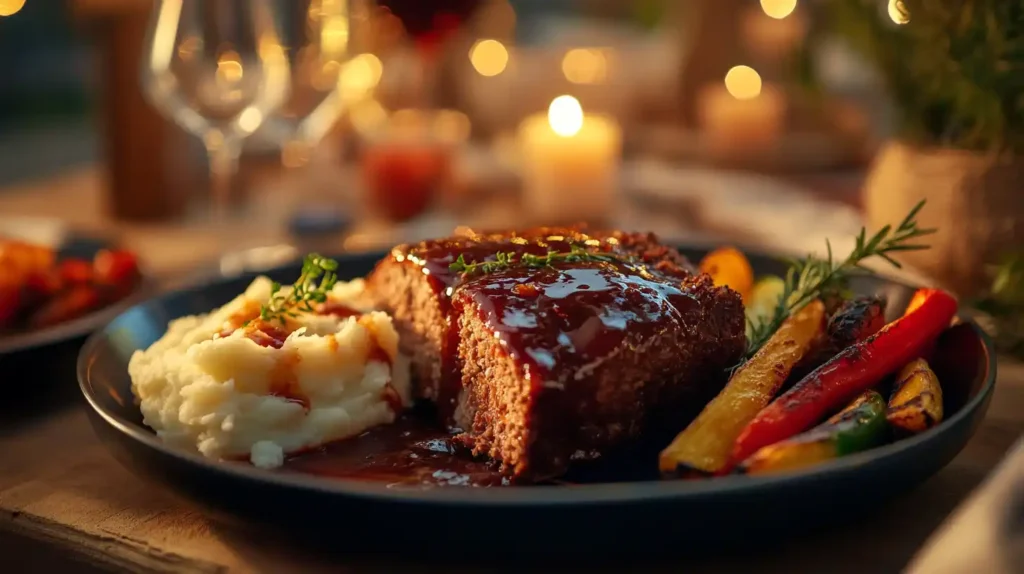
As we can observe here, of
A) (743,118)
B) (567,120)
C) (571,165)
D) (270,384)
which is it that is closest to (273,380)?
A: (270,384)

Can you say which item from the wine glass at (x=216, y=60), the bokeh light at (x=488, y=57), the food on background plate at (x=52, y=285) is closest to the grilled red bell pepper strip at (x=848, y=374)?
the food on background plate at (x=52, y=285)

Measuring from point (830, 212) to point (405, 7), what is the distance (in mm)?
2082

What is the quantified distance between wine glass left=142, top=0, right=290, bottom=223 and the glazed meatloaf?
1.78 metres

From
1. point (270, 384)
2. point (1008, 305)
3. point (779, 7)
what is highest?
point (779, 7)

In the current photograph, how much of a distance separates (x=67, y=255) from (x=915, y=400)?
3104 mm

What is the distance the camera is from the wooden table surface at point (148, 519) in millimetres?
1854

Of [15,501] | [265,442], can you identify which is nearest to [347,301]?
[265,442]

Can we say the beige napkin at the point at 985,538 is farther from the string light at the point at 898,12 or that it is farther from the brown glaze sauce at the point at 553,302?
the string light at the point at 898,12

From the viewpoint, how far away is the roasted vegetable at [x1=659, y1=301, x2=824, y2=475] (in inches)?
76.5

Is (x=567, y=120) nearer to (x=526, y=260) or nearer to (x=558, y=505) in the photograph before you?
(x=526, y=260)

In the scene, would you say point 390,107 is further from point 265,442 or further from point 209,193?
point 265,442

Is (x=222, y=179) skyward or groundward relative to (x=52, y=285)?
skyward

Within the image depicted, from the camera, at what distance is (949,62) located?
2.96 metres

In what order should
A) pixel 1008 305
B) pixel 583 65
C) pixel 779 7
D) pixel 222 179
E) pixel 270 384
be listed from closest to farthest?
pixel 270 384 < pixel 1008 305 < pixel 222 179 < pixel 583 65 < pixel 779 7
